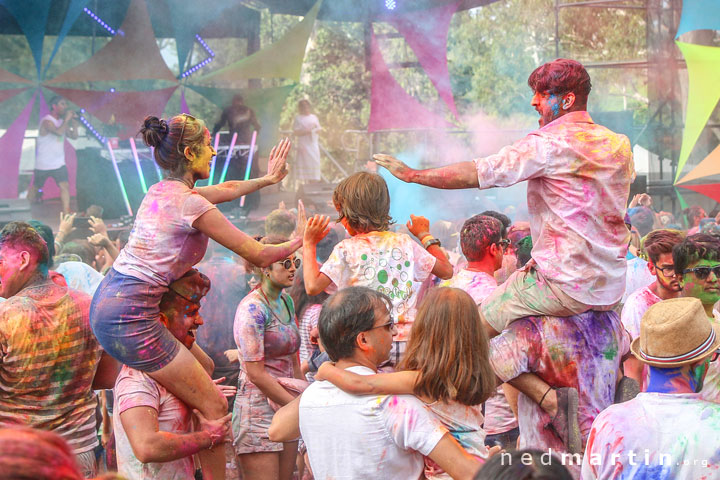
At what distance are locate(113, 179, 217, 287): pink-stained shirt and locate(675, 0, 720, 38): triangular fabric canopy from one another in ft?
38.0

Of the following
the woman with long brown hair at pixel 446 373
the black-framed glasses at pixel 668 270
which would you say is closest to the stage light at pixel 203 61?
the black-framed glasses at pixel 668 270

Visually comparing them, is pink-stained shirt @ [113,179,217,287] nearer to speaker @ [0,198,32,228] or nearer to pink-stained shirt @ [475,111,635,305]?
pink-stained shirt @ [475,111,635,305]

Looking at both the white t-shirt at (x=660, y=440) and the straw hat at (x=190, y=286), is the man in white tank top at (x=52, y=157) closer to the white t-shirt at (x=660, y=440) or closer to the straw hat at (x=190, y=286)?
the straw hat at (x=190, y=286)

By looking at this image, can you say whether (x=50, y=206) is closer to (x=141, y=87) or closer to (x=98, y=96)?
(x=98, y=96)

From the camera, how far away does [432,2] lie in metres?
14.8

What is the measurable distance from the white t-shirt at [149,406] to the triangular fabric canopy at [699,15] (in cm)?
1188

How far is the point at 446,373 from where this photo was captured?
2340 millimetres

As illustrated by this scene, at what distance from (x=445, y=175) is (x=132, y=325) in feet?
4.58

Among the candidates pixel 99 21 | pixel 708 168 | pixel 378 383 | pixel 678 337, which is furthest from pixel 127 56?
pixel 678 337

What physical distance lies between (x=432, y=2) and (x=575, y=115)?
12.4m

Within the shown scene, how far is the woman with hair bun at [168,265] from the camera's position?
301 centimetres

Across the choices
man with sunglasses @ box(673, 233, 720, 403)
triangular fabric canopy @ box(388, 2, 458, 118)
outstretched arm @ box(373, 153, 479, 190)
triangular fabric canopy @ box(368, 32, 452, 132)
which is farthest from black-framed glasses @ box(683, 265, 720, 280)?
triangular fabric canopy @ box(388, 2, 458, 118)

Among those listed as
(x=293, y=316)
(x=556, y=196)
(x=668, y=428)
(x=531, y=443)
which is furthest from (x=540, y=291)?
(x=293, y=316)

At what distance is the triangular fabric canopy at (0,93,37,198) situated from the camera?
1271 centimetres
